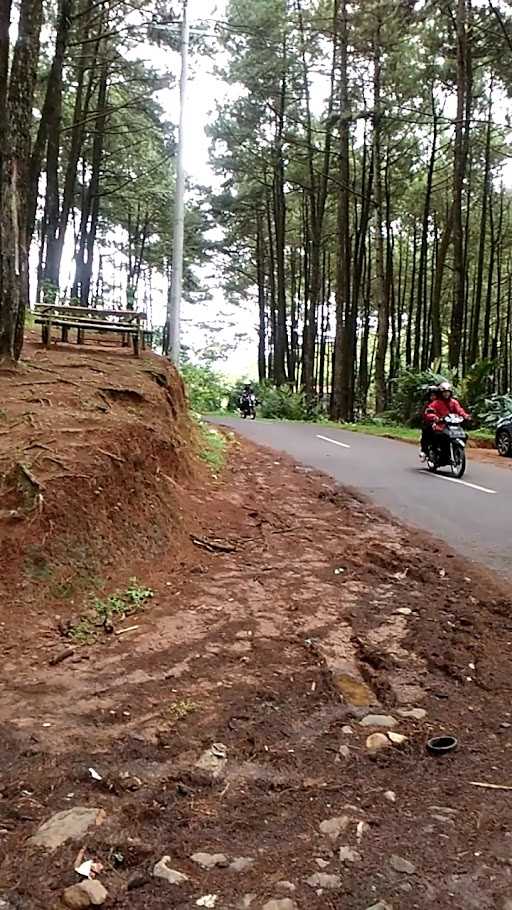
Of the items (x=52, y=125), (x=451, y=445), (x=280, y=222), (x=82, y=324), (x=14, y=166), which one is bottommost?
(x=451, y=445)

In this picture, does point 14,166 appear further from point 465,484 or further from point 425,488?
point 465,484

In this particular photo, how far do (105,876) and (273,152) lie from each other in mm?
30018

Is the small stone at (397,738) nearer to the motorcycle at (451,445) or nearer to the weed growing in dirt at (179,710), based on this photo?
the weed growing in dirt at (179,710)

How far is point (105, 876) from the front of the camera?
2.43 meters

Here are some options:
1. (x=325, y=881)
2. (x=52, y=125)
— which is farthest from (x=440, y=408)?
(x=52, y=125)

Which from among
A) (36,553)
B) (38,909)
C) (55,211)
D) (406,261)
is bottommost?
(38,909)

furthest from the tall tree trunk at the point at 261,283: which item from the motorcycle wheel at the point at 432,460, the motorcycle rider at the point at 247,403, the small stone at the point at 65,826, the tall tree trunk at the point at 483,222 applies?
the small stone at the point at 65,826

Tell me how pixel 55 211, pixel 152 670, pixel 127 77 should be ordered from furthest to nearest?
pixel 127 77 < pixel 55 211 < pixel 152 670

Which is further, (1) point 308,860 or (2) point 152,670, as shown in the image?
(2) point 152,670

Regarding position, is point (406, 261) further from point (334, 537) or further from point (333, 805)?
point (333, 805)

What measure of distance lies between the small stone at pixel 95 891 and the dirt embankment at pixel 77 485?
2.28 metres

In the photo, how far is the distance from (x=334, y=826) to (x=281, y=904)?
455 mm

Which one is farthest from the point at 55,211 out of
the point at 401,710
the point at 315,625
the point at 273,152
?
the point at 401,710

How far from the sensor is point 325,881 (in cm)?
240
